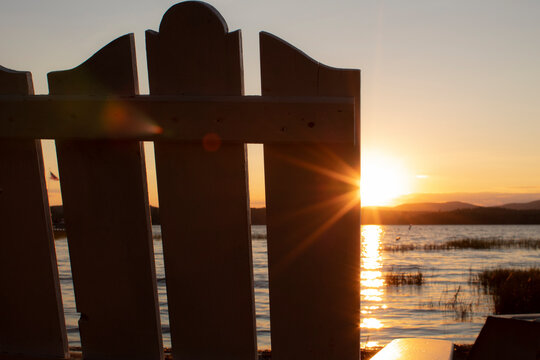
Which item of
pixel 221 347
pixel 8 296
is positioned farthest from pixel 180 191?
pixel 8 296

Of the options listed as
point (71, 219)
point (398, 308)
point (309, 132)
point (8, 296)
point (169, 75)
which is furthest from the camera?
point (398, 308)

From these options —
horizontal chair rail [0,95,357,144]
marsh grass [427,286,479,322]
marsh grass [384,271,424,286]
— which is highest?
horizontal chair rail [0,95,357,144]

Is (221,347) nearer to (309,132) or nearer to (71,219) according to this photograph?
(71,219)

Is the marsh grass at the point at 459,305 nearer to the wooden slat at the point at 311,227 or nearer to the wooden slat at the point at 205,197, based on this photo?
the wooden slat at the point at 311,227

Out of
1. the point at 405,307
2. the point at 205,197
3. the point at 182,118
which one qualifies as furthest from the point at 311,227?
the point at 405,307

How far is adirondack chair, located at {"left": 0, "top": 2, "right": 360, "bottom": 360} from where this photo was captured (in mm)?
1644

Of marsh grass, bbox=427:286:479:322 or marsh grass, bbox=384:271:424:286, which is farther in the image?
marsh grass, bbox=384:271:424:286

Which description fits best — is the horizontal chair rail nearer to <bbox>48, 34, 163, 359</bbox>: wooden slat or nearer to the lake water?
<bbox>48, 34, 163, 359</bbox>: wooden slat

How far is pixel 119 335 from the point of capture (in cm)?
193

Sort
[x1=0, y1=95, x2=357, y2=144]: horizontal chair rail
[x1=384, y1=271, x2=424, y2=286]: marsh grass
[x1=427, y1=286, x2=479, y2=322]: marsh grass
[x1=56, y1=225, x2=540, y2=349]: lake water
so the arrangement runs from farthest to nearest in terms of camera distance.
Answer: [x1=384, y1=271, x2=424, y2=286]: marsh grass, [x1=427, y1=286, x2=479, y2=322]: marsh grass, [x1=56, y1=225, x2=540, y2=349]: lake water, [x1=0, y1=95, x2=357, y2=144]: horizontal chair rail

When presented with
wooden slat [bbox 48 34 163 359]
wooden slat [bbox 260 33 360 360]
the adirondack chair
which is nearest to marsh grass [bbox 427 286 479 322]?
wooden slat [bbox 260 33 360 360]

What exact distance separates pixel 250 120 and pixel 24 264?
1186mm

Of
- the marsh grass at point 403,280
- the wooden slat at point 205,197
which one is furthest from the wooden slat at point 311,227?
the marsh grass at point 403,280

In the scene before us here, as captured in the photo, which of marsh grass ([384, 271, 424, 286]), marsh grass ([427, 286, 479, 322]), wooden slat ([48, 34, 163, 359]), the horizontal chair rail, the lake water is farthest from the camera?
marsh grass ([384, 271, 424, 286])
